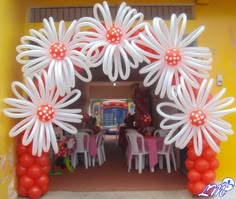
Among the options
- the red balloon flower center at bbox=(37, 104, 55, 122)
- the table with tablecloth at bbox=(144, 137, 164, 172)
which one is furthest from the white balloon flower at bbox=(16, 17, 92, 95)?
the table with tablecloth at bbox=(144, 137, 164, 172)

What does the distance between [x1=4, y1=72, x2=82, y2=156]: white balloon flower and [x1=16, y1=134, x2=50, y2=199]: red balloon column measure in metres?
0.44

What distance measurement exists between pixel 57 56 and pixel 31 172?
1.87 meters

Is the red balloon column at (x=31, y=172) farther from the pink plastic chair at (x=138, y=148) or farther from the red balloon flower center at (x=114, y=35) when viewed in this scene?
the pink plastic chair at (x=138, y=148)

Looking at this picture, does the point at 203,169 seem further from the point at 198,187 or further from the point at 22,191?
the point at 22,191

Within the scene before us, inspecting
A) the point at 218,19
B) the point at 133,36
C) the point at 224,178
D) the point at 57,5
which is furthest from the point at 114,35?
the point at 224,178

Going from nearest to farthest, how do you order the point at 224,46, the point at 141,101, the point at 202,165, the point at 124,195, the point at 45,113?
the point at 45,113 → the point at 202,165 → the point at 124,195 → the point at 224,46 → the point at 141,101

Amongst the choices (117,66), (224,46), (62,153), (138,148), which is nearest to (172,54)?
(117,66)

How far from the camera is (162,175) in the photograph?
21.3 ft

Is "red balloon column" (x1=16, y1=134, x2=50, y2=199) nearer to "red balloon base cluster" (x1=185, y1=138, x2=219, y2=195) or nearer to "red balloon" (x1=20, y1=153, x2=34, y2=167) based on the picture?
"red balloon" (x1=20, y1=153, x2=34, y2=167)

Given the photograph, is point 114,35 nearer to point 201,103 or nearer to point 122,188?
point 201,103

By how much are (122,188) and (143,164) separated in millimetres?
1708

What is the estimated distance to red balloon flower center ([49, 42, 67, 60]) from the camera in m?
4.44

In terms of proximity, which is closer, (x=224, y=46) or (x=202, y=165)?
(x=202, y=165)

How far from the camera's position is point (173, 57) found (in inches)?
173
